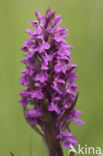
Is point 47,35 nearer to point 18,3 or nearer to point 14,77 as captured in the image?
point 14,77

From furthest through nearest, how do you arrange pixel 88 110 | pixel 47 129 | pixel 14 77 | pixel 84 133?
pixel 14 77, pixel 88 110, pixel 84 133, pixel 47 129

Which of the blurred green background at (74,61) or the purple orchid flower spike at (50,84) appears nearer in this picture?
the purple orchid flower spike at (50,84)

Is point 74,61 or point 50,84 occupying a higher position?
point 74,61

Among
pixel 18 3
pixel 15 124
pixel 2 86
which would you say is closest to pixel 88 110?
pixel 15 124

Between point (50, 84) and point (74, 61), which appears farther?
point (74, 61)
